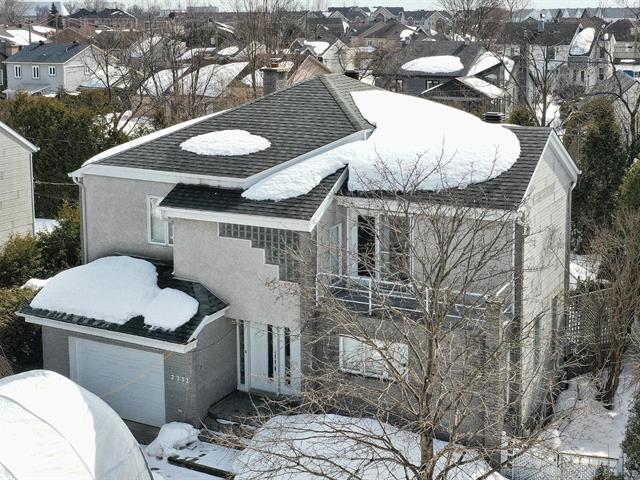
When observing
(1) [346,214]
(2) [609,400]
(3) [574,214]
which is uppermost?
(1) [346,214]

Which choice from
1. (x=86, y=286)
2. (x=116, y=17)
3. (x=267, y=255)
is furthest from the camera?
A: (x=116, y=17)

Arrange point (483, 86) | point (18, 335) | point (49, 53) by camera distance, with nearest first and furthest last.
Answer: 1. point (18, 335)
2. point (483, 86)
3. point (49, 53)

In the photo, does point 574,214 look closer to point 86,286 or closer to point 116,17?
point 86,286

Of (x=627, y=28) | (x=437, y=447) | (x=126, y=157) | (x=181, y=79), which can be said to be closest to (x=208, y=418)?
(x=437, y=447)

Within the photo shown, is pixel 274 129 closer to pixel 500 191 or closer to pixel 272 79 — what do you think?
pixel 272 79

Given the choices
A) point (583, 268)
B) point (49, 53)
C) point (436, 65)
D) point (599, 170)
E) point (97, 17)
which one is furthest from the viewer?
point (97, 17)

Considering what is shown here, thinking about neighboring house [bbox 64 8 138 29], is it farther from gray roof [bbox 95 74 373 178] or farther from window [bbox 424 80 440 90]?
gray roof [bbox 95 74 373 178]

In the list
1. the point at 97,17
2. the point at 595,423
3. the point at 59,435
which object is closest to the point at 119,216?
the point at 59,435
